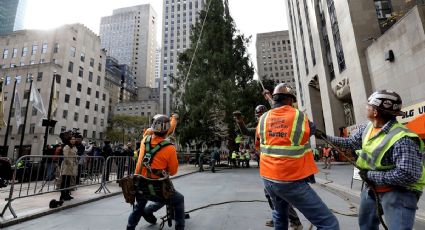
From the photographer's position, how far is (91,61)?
5231 centimetres

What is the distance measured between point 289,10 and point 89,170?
51647 mm

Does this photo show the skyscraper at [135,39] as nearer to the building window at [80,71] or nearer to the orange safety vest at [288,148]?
the building window at [80,71]

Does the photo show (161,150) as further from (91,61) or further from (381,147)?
(91,61)

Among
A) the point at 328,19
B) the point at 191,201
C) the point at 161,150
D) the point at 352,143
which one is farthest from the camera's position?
the point at 328,19

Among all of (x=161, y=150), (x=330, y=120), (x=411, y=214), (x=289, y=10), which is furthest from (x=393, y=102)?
(x=289, y=10)

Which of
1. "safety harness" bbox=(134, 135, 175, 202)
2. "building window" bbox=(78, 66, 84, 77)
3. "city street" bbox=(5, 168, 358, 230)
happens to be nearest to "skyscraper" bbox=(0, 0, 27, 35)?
"building window" bbox=(78, 66, 84, 77)

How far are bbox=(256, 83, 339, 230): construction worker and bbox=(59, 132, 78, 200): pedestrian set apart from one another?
608 cm

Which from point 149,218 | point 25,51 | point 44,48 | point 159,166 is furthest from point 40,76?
point 159,166

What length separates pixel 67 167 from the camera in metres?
6.91

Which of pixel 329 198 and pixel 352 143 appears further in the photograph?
pixel 329 198

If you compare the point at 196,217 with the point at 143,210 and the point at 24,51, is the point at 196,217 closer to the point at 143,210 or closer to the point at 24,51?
the point at 143,210

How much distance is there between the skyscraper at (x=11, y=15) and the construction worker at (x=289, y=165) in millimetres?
128521

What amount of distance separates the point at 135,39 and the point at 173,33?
3913 cm

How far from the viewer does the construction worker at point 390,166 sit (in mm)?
2104
